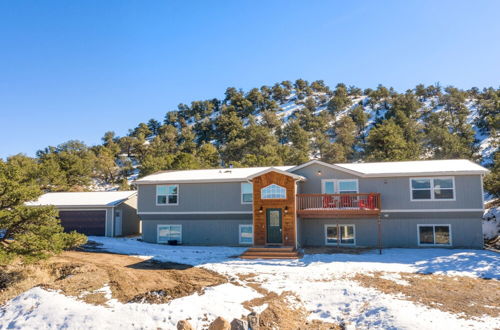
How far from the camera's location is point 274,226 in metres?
20.6

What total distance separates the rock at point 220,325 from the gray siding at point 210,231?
12623 mm

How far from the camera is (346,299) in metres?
11.7

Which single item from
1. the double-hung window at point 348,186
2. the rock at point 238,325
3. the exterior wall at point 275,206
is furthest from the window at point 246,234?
the rock at point 238,325

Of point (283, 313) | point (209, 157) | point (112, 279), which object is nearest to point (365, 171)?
point (283, 313)

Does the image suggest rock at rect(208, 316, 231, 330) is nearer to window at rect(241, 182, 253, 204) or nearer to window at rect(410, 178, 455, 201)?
window at rect(241, 182, 253, 204)

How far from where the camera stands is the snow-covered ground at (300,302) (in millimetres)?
10133

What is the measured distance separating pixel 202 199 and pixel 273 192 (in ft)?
16.4

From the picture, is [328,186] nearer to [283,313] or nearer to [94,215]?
[283,313]

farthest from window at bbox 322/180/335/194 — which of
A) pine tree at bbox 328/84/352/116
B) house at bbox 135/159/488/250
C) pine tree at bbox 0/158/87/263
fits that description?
pine tree at bbox 328/84/352/116

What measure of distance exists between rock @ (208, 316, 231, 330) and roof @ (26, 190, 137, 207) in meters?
19.4

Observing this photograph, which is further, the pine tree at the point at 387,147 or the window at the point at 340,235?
the pine tree at the point at 387,147

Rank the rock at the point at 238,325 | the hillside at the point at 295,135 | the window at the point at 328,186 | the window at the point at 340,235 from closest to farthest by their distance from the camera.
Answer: the rock at the point at 238,325, the window at the point at 340,235, the window at the point at 328,186, the hillside at the point at 295,135

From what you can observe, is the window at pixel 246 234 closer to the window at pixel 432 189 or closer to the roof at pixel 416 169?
the roof at pixel 416 169

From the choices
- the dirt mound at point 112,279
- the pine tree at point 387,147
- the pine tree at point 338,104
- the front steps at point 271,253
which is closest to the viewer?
the dirt mound at point 112,279
